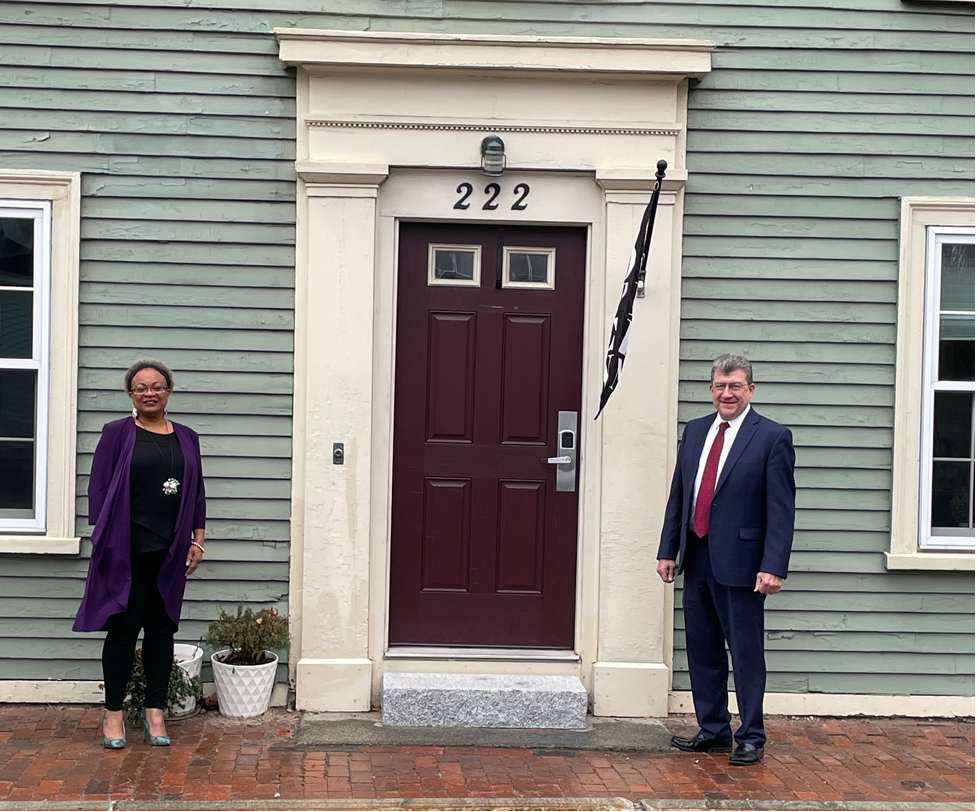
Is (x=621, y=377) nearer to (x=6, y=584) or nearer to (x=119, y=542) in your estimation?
(x=119, y=542)

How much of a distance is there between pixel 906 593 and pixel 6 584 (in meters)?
4.67

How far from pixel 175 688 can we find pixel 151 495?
104 cm

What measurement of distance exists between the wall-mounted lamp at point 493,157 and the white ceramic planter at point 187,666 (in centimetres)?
283

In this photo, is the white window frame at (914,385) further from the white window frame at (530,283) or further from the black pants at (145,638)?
the black pants at (145,638)

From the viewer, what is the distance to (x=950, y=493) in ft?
21.1

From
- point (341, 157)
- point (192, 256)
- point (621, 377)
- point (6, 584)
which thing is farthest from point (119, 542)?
point (621, 377)

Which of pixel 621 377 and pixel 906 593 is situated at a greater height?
pixel 621 377

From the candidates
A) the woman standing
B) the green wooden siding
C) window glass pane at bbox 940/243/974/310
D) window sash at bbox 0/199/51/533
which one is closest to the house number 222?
the green wooden siding

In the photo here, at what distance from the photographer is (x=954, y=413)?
641 centimetres

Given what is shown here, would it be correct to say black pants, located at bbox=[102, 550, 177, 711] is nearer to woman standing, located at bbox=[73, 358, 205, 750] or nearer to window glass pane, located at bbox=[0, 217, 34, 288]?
woman standing, located at bbox=[73, 358, 205, 750]

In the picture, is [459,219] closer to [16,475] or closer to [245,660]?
[245,660]

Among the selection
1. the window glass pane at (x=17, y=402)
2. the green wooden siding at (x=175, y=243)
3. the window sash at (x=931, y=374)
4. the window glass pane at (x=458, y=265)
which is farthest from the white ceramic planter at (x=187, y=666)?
the window sash at (x=931, y=374)

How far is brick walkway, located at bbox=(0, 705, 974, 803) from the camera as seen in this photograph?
5094 millimetres

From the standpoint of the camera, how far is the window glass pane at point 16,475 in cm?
621
